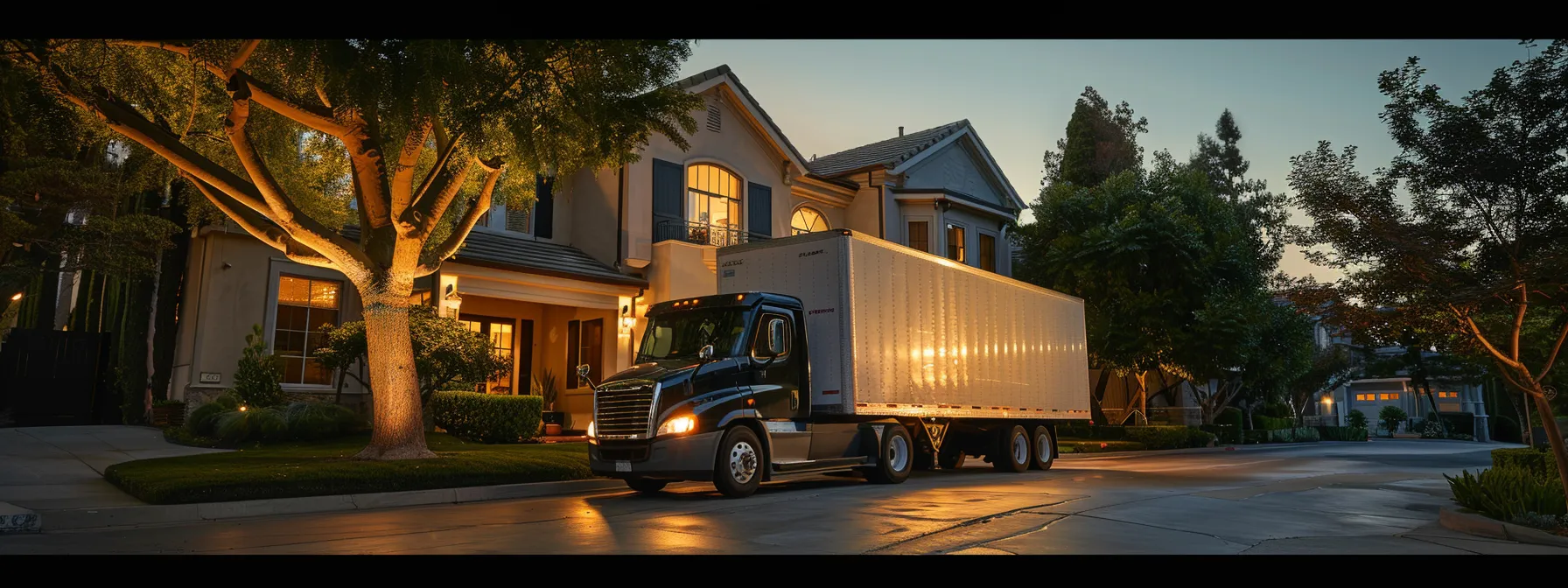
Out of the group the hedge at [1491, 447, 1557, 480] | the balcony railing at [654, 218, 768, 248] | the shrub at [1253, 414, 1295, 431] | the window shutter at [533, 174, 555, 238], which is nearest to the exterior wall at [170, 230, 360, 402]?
the window shutter at [533, 174, 555, 238]

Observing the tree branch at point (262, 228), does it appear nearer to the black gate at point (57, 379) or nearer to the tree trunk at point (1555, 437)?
the black gate at point (57, 379)

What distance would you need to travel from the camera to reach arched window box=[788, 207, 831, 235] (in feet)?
96.0

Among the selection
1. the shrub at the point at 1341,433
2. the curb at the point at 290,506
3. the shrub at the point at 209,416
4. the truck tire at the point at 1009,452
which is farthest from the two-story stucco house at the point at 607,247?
the shrub at the point at 1341,433

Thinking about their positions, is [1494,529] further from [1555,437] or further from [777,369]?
[777,369]

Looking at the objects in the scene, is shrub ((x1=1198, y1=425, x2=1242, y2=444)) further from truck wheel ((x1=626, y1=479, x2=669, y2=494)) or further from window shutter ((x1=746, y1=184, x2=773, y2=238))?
A: truck wheel ((x1=626, y1=479, x2=669, y2=494))

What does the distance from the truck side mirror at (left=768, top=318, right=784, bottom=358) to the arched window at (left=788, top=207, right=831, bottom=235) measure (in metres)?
15.3

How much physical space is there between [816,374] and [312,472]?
649cm

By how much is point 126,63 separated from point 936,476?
13300 millimetres

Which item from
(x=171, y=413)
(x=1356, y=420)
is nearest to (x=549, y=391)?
(x=171, y=413)

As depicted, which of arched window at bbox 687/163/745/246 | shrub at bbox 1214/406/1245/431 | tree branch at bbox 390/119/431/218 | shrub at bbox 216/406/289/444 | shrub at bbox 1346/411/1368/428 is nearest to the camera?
tree branch at bbox 390/119/431/218

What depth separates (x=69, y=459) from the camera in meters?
14.8
